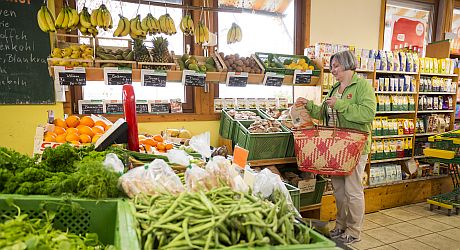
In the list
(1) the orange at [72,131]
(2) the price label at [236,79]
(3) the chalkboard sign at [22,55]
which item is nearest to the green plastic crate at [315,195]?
(2) the price label at [236,79]

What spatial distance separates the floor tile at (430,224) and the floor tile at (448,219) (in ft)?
0.32

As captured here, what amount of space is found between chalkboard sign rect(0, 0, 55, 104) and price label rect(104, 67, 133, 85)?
0.99m

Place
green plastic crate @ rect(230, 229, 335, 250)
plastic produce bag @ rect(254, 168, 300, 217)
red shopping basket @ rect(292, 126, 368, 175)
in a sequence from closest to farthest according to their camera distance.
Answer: green plastic crate @ rect(230, 229, 335, 250), plastic produce bag @ rect(254, 168, 300, 217), red shopping basket @ rect(292, 126, 368, 175)

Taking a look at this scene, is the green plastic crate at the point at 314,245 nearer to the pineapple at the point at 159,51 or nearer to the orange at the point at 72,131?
the orange at the point at 72,131

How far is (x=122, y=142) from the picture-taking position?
2.24 meters

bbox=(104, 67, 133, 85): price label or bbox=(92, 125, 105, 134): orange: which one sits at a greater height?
bbox=(104, 67, 133, 85): price label

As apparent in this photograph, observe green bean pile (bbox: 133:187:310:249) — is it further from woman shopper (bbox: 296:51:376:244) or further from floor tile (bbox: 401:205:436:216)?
floor tile (bbox: 401:205:436:216)

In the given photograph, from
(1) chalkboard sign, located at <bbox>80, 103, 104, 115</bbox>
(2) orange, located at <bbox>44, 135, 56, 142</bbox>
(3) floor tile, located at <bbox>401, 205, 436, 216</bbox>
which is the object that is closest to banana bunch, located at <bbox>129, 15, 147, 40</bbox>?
(1) chalkboard sign, located at <bbox>80, 103, 104, 115</bbox>

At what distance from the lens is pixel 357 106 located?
3.09 meters

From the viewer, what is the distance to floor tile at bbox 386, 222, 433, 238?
3.76 meters

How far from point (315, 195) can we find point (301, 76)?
138 centimetres

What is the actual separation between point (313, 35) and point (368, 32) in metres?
1.10

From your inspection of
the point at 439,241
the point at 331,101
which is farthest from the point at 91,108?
the point at 439,241

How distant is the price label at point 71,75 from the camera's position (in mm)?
2818
